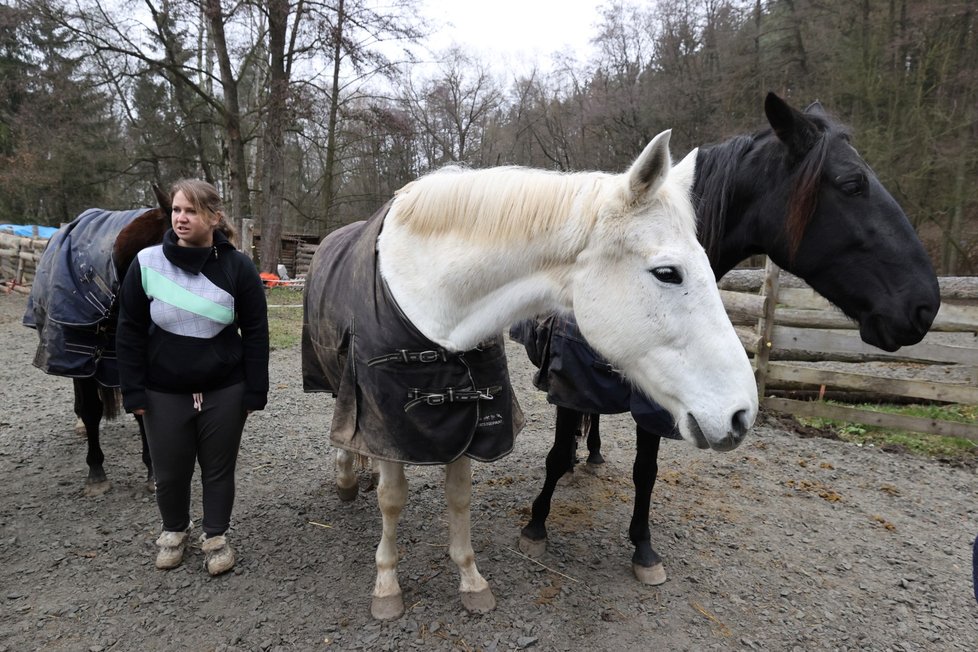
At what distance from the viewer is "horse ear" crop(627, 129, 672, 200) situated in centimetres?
156

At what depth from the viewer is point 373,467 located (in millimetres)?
3529

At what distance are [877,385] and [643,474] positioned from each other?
3873 mm

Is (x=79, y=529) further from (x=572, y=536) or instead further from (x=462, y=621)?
(x=572, y=536)

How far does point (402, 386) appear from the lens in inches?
77.7

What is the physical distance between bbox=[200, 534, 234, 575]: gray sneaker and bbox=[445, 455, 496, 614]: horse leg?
1.20m

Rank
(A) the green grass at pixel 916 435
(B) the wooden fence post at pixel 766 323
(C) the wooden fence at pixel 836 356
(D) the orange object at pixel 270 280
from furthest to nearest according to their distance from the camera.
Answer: (D) the orange object at pixel 270 280
(B) the wooden fence post at pixel 766 323
(C) the wooden fence at pixel 836 356
(A) the green grass at pixel 916 435

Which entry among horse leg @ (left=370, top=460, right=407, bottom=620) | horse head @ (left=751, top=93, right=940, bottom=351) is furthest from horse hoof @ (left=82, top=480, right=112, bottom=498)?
horse head @ (left=751, top=93, right=940, bottom=351)

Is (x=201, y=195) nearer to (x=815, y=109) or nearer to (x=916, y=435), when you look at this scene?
(x=815, y=109)

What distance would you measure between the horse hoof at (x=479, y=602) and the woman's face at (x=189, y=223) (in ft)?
6.95

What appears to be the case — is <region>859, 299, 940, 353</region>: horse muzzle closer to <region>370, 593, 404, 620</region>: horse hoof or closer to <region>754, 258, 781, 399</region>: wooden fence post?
<region>370, 593, 404, 620</region>: horse hoof

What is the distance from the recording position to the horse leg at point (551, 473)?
2799 mm

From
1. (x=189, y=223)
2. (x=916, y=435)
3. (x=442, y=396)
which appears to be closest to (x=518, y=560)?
(x=442, y=396)

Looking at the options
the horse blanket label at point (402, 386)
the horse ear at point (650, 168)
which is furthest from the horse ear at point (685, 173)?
the horse blanket label at point (402, 386)

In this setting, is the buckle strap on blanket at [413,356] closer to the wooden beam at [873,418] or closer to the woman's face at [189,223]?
the woman's face at [189,223]
